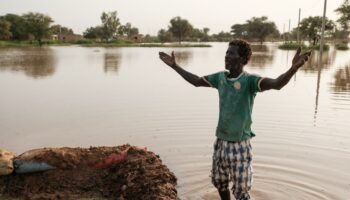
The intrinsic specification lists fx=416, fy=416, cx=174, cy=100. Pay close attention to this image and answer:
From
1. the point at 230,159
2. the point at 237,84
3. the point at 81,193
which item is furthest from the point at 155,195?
the point at 237,84

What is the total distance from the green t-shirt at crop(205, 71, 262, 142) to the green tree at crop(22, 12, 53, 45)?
75600mm

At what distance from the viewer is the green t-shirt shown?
3.41 m

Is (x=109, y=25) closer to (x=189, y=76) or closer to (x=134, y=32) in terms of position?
(x=134, y=32)

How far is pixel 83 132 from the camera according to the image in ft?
25.8

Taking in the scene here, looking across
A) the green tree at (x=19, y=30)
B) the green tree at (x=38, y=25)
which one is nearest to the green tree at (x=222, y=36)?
the green tree at (x=38, y=25)

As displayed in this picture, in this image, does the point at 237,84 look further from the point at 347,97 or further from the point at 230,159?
the point at 347,97

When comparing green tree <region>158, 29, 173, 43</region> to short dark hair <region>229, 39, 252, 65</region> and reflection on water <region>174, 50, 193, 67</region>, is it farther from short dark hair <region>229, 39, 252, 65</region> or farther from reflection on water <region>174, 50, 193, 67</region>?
short dark hair <region>229, 39, 252, 65</region>

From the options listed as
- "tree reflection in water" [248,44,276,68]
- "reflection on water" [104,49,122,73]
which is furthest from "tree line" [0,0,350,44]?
"reflection on water" [104,49,122,73]

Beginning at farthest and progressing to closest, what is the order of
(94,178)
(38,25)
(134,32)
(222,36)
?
(222,36) → (134,32) → (38,25) → (94,178)

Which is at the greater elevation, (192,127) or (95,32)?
(95,32)

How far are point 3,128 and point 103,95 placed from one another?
4.40 meters

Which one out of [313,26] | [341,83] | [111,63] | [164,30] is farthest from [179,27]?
[341,83]

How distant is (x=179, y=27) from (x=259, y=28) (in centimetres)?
2134

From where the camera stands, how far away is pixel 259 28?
95.1 metres
